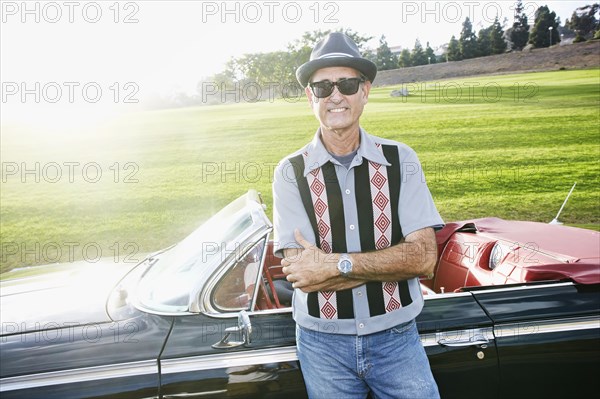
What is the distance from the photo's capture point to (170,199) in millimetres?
10703

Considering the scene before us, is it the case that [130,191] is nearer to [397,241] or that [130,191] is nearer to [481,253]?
[481,253]

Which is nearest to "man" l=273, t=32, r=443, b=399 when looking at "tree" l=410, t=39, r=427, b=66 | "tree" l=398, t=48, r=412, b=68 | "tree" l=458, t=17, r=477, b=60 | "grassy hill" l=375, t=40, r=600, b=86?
"grassy hill" l=375, t=40, r=600, b=86

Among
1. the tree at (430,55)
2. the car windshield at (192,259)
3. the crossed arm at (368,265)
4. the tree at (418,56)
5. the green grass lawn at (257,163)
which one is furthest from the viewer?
the tree at (430,55)

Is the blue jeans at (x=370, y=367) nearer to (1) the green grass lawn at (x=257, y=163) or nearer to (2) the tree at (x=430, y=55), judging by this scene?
(1) the green grass lawn at (x=257, y=163)

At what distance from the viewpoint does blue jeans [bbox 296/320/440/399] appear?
1.78 m

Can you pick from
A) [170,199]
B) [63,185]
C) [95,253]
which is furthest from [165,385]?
[63,185]

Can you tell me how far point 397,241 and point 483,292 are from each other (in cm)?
84

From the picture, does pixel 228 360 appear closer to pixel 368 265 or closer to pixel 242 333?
pixel 242 333

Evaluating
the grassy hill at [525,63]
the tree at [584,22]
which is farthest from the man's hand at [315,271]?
the grassy hill at [525,63]

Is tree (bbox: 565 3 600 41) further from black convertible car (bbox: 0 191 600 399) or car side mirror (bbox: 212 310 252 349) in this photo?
car side mirror (bbox: 212 310 252 349)

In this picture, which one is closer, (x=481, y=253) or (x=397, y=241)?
(x=397, y=241)

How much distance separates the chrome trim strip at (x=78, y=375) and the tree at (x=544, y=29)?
2224 centimetres

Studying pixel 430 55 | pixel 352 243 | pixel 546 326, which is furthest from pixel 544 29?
pixel 352 243

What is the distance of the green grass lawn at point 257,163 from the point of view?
8.67m
